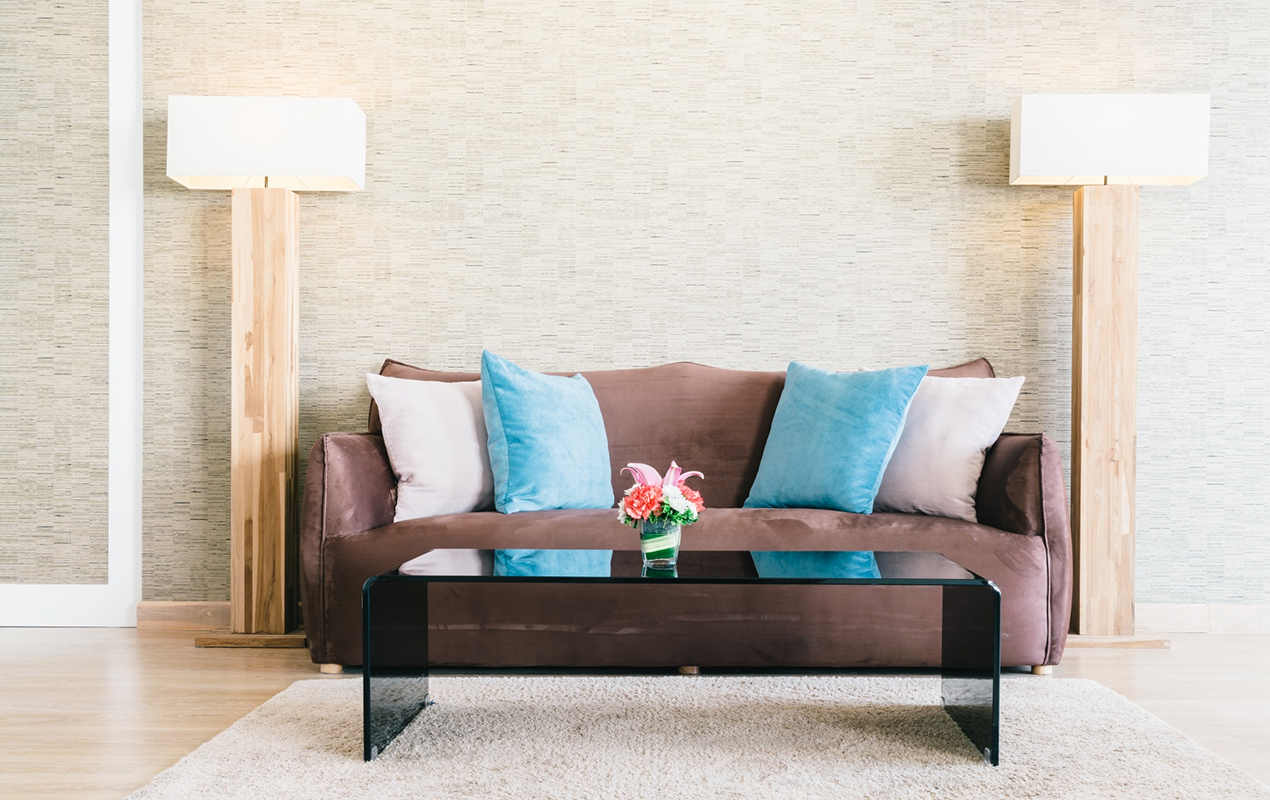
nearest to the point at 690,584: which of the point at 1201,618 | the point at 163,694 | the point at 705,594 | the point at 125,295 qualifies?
the point at 705,594

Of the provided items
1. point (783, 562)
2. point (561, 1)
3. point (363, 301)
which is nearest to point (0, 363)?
point (363, 301)

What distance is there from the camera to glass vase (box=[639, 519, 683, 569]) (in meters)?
1.90

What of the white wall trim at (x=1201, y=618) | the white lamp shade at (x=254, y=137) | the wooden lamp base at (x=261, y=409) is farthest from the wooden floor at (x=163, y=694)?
the white lamp shade at (x=254, y=137)

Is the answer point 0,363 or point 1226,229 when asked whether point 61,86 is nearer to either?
point 0,363

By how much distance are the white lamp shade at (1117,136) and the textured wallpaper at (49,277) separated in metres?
3.45

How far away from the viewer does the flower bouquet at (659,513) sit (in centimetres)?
187

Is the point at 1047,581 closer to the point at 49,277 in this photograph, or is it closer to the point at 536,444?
the point at 536,444

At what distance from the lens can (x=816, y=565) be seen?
6.29ft

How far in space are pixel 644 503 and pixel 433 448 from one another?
45.2 inches

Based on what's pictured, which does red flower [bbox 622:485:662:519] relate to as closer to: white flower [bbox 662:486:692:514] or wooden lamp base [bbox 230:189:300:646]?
white flower [bbox 662:486:692:514]

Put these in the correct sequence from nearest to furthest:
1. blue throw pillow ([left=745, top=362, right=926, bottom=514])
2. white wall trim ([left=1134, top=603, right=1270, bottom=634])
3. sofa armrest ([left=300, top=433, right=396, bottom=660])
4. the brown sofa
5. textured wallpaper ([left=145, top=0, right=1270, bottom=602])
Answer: the brown sofa < sofa armrest ([left=300, top=433, right=396, bottom=660]) < blue throw pillow ([left=745, top=362, right=926, bottom=514]) < white wall trim ([left=1134, top=603, right=1270, bottom=634]) < textured wallpaper ([left=145, top=0, right=1270, bottom=602])

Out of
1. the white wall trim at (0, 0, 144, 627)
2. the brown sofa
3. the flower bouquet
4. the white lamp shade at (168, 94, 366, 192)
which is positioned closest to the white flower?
the flower bouquet

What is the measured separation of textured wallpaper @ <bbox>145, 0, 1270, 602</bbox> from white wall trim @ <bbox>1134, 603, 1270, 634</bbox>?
797 mm

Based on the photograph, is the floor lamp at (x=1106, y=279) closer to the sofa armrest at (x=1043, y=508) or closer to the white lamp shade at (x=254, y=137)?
the sofa armrest at (x=1043, y=508)
